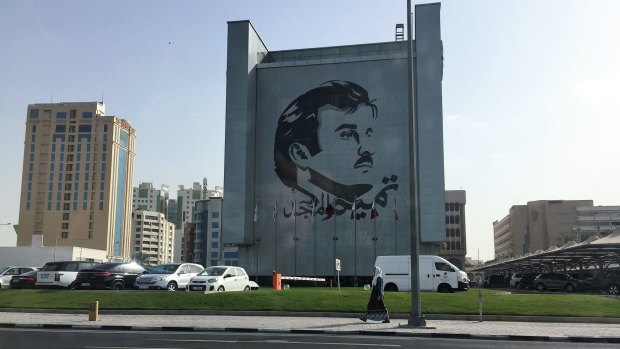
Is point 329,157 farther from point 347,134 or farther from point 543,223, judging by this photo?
point 543,223

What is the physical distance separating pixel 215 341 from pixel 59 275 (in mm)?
19799

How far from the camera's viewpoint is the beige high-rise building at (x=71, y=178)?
134250 mm

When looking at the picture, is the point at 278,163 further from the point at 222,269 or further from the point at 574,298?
the point at 574,298

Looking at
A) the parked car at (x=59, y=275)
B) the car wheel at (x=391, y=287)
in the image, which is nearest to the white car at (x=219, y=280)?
the parked car at (x=59, y=275)

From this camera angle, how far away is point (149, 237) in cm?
17938

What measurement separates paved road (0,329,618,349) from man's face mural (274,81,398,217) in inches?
1896

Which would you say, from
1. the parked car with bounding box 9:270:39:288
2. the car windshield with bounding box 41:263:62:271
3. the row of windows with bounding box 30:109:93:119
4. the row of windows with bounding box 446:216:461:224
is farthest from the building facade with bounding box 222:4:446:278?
the row of windows with bounding box 30:109:93:119

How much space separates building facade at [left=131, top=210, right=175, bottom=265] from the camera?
577ft

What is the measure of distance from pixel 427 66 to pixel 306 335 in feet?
167

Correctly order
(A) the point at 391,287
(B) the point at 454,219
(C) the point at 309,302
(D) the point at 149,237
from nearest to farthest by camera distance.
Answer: (C) the point at 309,302 < (A) the point at 391,287 < (B) the point at 454,219 < (D) the point at 149,237

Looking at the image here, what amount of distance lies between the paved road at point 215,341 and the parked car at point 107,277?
13.5 metres

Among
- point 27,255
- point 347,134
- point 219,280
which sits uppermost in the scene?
point 347,134

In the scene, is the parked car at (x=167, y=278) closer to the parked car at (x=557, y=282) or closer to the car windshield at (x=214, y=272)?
the car windshield at (x=214, y=272)

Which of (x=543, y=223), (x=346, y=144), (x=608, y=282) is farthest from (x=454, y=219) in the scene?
(x=608, y=282)
